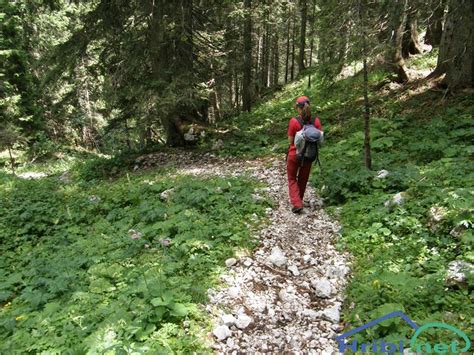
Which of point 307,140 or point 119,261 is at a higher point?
point 307,140

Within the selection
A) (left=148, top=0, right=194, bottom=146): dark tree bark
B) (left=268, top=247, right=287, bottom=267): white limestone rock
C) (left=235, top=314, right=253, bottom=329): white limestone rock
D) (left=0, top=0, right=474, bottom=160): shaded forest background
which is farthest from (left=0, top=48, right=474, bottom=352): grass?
(left=148, top=0, right=194, bottom=146): dark tree bark

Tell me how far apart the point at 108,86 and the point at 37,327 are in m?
10.6

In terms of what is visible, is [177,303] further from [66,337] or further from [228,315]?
[66,337]

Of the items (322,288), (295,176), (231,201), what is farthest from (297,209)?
(322,288)

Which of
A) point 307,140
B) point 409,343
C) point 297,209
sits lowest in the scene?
point 297,209

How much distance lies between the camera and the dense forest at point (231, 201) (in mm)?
3973

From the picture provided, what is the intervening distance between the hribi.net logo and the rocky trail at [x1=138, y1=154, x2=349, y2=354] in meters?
0.20

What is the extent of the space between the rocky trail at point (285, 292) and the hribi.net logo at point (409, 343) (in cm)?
20

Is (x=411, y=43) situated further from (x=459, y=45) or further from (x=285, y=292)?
(x=285, y=292)

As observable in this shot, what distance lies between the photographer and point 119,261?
Answer: 5551mm

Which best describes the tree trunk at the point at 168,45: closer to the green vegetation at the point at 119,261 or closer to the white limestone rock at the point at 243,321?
the green vegetation at the point at 119,261

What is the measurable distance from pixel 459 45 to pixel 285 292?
32.9ft

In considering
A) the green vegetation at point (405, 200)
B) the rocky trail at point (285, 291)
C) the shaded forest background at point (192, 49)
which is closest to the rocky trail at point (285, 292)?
the rocky trail at point (285, 291)

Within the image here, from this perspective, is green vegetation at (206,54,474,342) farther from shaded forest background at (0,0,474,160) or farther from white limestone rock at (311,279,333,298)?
shaded forest background at (0,0,474,160)
